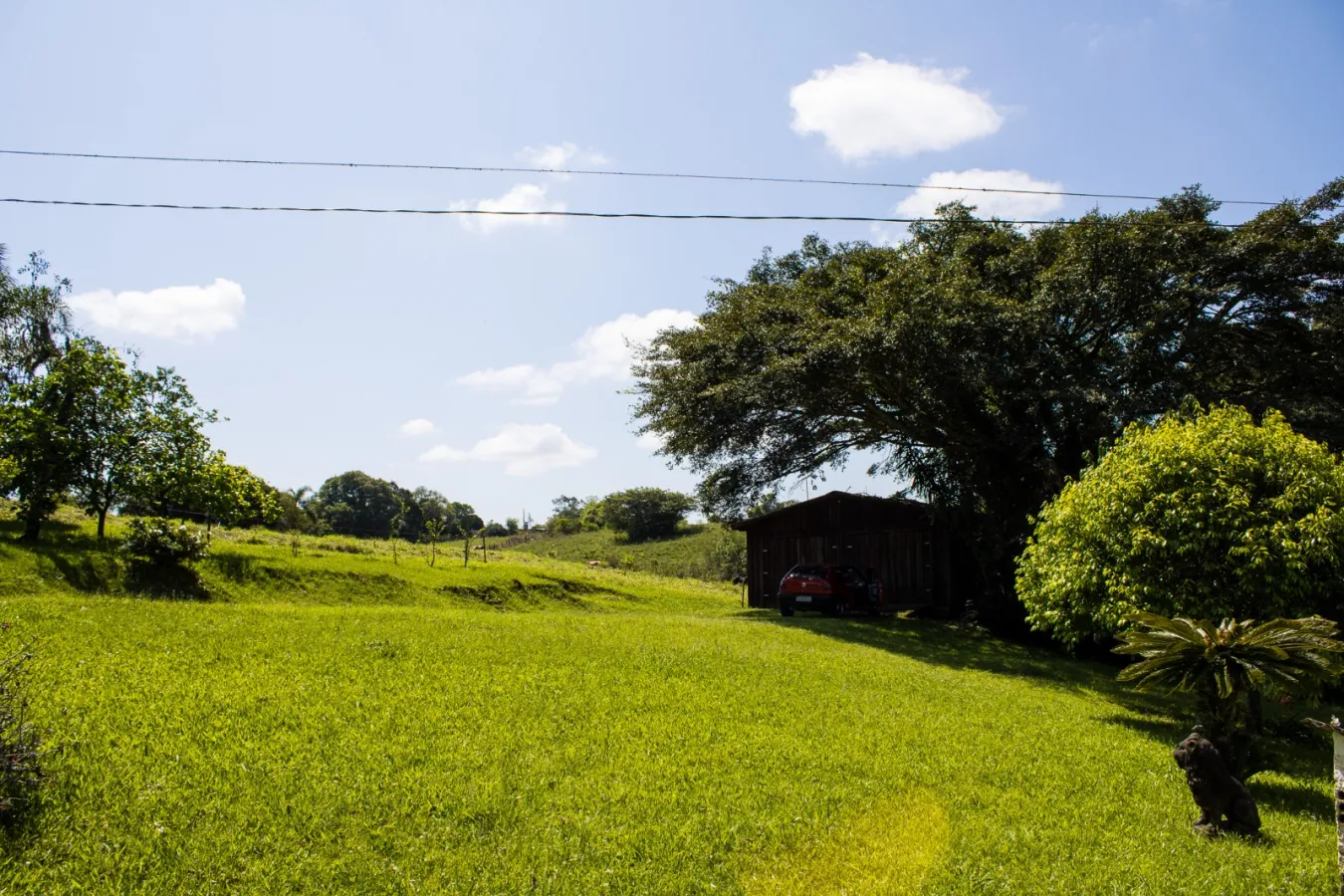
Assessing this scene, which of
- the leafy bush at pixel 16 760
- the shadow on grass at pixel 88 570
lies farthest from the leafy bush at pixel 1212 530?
the shadow on grass at pixel 88 570

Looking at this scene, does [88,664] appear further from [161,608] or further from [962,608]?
[962,608]

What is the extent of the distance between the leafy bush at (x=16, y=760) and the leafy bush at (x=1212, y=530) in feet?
40.1

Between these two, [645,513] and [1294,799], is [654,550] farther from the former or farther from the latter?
[1294,799]

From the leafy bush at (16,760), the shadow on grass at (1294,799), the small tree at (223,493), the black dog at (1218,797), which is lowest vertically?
the shadow on grass at (1294,799)

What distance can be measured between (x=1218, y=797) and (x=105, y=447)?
70.9 feet

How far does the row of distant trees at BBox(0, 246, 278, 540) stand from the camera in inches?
674

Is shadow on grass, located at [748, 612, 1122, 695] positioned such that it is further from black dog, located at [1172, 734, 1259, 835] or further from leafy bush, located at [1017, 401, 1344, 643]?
black dog, located at [1172, 734, 1259, 835]

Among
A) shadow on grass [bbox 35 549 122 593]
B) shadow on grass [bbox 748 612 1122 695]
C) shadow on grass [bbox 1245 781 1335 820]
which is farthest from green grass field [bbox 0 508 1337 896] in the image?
shadow on grass [bbox 748 612 1122 695]

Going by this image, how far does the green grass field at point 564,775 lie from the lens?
5273mm

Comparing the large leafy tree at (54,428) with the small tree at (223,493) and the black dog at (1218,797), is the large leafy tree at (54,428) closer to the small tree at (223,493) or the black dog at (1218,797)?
the small tree at (223,493)

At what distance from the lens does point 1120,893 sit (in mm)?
5547

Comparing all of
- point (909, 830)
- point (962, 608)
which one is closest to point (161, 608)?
point (909, 830)

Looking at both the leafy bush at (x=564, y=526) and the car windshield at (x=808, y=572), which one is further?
the leafy bush at (x=564, y=526)

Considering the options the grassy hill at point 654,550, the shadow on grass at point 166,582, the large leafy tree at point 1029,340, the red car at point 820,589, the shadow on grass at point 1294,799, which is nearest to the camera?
the shadow on grass at point 1294,799
